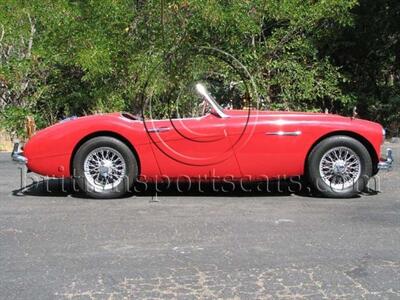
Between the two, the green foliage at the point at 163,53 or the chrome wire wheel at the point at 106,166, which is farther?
the green foliage at the point at 163,53

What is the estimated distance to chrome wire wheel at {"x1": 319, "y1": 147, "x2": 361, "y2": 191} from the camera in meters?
6.95

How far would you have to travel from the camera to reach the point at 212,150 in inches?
271

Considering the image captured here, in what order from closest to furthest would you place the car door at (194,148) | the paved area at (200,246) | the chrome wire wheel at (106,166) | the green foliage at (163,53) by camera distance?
the paved area at (200,246) < the car door at (194,148) < the chrome wire wheel at (106,166) < the green foliage at (163,53)

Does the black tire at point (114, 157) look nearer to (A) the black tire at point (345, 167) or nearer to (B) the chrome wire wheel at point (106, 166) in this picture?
(B) the chrome wire wheel at point (106, 166)

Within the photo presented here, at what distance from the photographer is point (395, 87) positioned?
17594 millimetres

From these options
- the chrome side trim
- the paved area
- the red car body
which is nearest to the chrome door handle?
the red car body

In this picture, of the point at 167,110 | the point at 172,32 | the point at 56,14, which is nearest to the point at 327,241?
the point at 167,110

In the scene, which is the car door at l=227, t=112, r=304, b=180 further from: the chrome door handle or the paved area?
the chrome door handle

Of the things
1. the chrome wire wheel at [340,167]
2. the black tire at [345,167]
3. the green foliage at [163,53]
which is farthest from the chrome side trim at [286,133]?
the green foliage at [163,53]

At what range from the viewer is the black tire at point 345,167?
271 inches

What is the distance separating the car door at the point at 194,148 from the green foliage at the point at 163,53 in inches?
254

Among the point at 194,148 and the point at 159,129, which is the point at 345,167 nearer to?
the point at 194,148

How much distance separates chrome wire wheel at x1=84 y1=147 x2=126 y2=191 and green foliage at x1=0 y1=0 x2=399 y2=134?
6.37 m

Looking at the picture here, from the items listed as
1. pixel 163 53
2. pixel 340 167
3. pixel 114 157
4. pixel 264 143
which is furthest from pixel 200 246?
pixel 163 53
